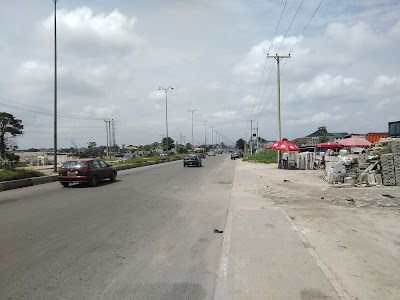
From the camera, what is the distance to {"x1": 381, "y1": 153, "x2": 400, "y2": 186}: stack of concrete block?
1716cm

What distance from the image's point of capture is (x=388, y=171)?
1723cm

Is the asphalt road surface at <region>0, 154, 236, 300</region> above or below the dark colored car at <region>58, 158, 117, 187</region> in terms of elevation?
below

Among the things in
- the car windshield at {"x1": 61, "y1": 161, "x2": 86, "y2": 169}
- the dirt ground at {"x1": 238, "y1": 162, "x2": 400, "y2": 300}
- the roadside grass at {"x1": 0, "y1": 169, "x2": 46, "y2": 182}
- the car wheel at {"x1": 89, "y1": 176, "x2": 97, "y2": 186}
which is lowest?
the dirt ground at {"x1": 238, "y1": 162, "x2": 400, "y2": 300}

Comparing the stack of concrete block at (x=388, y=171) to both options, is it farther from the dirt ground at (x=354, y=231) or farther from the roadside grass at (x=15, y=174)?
the roadside grass at (x=15, y=174)

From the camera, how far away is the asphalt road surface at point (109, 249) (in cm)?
481

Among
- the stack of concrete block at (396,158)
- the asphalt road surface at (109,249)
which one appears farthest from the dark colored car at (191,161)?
the asphalt road surface at (109,249)

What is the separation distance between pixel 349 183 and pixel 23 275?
16050mm

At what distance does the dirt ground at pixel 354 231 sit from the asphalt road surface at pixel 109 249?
75.7 inches

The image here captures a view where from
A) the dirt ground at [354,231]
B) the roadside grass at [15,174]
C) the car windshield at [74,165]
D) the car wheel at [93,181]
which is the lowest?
the dirt ground at [354,231]

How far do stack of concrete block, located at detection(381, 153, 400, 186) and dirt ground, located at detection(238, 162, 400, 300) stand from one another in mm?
1854

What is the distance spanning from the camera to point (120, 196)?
14156 millimetres

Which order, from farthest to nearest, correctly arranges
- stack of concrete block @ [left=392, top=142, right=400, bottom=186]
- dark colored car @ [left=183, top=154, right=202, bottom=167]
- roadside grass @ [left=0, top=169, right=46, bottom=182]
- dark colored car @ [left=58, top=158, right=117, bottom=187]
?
dark colored car @ [left=183, top=154, right=202, bottom=167]
roadside grass @ [left=0, top=169, right=46, bottom=182]
dark colored car @ [left=58, top=158, right=117, bottom=187]
stack of concrete block @ [left=392, top=142, right=400, bottom=186]

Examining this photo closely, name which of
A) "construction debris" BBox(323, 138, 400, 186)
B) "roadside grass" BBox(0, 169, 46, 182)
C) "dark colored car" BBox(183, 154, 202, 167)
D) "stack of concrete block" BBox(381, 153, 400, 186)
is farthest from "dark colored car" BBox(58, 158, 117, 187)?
"dark colored car" BBox(183, 154, 202, 167)

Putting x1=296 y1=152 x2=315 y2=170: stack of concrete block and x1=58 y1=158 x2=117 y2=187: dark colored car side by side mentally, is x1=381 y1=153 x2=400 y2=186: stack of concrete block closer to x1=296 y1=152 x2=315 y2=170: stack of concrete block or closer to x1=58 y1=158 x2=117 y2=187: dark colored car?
x1=296 y1=152 x2=315 y2=170: stack of concrete block
